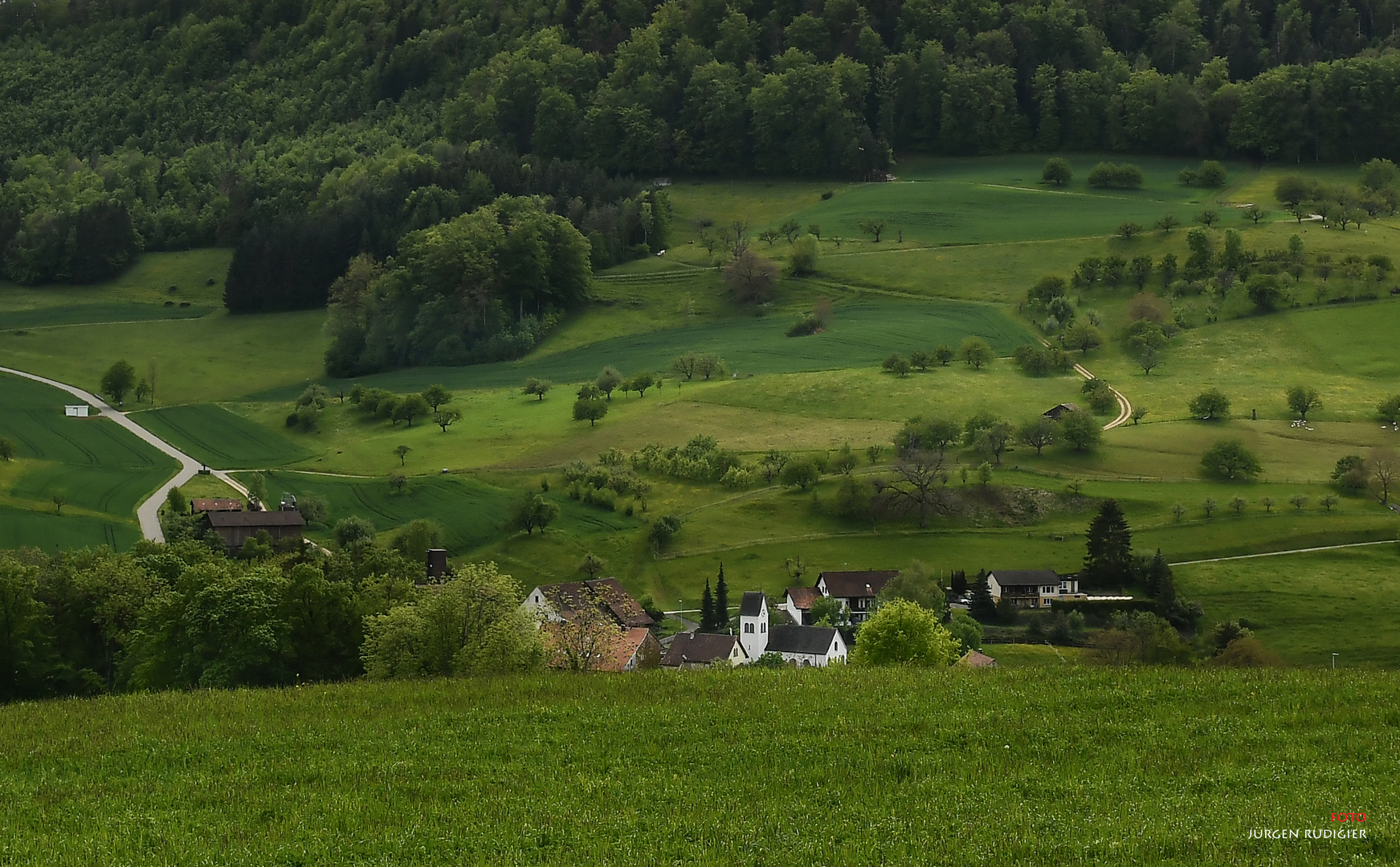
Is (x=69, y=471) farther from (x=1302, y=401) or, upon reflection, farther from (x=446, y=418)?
(x=1302, y=401)

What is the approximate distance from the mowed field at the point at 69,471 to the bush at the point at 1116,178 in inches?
4591

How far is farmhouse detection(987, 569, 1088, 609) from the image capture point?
8500 cm

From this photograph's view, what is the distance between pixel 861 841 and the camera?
20391 millimetres

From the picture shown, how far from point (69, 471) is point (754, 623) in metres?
53.2

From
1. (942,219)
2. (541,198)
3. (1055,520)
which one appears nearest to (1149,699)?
(1055,520)

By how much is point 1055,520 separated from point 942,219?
81.2m

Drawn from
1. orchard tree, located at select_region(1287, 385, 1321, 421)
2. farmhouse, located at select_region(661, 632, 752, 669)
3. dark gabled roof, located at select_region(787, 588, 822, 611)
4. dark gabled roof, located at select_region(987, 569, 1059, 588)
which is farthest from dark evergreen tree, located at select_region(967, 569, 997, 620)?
orchard tree, located at select_region(1287, 385, 1321, 421)

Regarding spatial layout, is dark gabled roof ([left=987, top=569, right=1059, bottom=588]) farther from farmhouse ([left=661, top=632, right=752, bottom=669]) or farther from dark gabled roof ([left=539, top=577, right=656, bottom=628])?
dark gabled roof ([left=539, top=577, right=656, bottom=628])

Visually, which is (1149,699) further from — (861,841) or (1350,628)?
(1350,628)

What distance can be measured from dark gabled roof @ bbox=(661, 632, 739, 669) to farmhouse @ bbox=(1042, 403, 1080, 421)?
4046 centimetres

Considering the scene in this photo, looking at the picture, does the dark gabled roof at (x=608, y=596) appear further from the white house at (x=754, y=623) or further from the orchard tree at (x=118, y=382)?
the orchard tree at (x=118, y=382)

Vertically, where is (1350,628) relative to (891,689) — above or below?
below

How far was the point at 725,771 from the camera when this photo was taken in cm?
2414

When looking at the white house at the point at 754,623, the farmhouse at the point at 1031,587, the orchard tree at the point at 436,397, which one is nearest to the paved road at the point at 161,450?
the orchard tree at the point at 436,397
